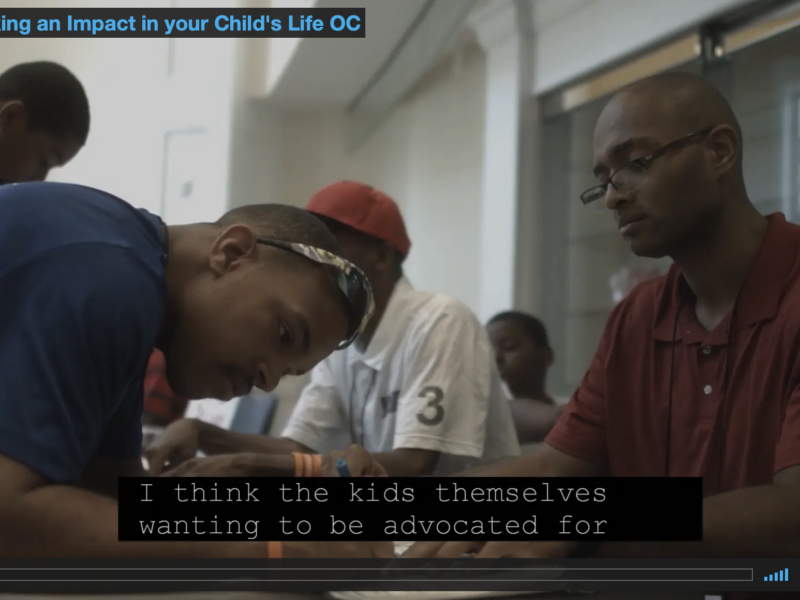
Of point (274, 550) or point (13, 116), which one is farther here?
point (13, 116)

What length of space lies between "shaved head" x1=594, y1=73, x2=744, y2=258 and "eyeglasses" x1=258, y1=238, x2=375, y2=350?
0.29 meters

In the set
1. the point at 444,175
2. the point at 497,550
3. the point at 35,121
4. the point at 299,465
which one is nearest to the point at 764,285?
the point at 497,550

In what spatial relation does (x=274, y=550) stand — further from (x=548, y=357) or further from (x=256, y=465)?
(x=548, y=357)

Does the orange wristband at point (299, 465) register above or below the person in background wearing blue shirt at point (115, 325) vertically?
below

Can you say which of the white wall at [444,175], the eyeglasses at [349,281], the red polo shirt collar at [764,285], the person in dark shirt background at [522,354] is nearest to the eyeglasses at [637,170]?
the red polo shirt collar at [764,285]

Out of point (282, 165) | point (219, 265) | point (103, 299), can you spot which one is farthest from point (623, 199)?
point (282, 165)

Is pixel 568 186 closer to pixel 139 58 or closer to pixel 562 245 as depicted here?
pixel 562 245

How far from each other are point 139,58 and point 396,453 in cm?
59

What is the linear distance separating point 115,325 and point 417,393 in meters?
0.60

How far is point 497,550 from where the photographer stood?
25.0 inches

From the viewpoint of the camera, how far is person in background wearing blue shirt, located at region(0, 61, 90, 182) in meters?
0.93

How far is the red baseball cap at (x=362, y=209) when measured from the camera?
3.84 feet
